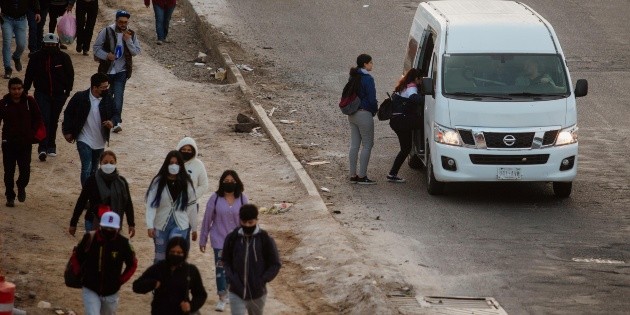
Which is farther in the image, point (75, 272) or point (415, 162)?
point (415, 162)

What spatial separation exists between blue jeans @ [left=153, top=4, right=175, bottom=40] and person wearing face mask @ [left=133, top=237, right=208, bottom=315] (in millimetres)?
17295

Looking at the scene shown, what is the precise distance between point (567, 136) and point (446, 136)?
152 centimetres

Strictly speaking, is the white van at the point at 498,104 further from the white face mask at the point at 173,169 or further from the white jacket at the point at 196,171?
the white face mask at the point at 173,169

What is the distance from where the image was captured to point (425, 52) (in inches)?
782

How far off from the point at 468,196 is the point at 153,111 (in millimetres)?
6553

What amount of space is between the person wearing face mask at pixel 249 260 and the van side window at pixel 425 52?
27.7 ft

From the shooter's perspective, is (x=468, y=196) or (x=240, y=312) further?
(x=468, y=196)

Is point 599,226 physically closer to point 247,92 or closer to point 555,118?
point 555,118

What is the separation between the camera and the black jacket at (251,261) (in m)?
11.6

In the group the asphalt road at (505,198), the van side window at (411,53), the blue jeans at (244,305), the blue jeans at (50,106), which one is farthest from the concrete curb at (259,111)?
the blue jeans at (244,305)

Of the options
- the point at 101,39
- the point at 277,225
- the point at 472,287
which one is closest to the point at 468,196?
the point at 277,225

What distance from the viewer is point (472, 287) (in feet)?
47.9

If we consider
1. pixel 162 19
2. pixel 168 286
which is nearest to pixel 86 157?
pixel 168 286

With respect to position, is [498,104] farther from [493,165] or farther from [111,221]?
[111,221]
